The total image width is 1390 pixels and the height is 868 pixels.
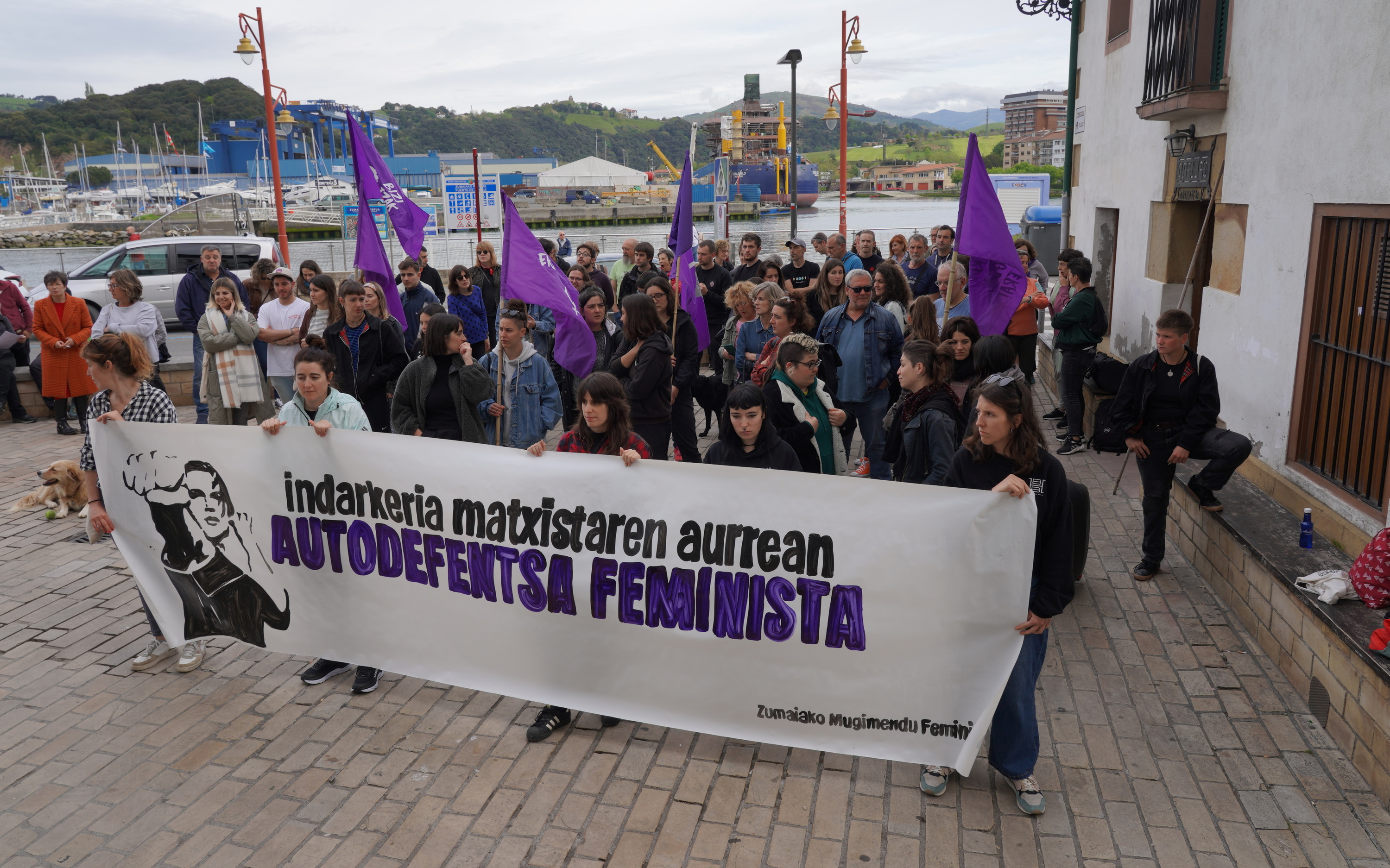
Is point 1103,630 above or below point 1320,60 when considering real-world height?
below

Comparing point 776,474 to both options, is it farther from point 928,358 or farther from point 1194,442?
point 1194,442

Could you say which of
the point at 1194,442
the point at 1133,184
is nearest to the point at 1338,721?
the point at 1194,442

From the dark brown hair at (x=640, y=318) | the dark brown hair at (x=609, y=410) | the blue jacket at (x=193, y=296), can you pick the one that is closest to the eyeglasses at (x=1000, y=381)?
the dark brown hair at (x=609, y=410)

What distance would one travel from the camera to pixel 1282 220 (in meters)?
6.50

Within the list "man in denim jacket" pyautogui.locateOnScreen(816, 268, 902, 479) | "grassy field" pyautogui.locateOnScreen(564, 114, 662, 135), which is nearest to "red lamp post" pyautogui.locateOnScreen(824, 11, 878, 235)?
"man in denim jacket" pyautogui.locateOnScreen(816, 268, 902, 479)

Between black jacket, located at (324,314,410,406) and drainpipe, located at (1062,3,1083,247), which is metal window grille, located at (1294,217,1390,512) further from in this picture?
drainpipe, located at (1062,3,1083,247)

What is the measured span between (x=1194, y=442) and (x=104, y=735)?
6.23m

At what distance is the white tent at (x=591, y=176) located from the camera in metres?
84.9

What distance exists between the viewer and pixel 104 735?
15.0 feet

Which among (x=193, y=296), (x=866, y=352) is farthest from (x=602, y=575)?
(x=193, y=296)

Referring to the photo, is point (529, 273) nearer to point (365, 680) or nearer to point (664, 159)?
point (365, 680)

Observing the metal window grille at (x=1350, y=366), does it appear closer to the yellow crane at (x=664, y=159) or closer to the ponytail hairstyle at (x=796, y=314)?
the ponytail hairstyle at (x=796, y=314)

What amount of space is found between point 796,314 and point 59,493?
20.9 feet

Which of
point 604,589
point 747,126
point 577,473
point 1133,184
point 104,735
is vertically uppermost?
point 747,126
